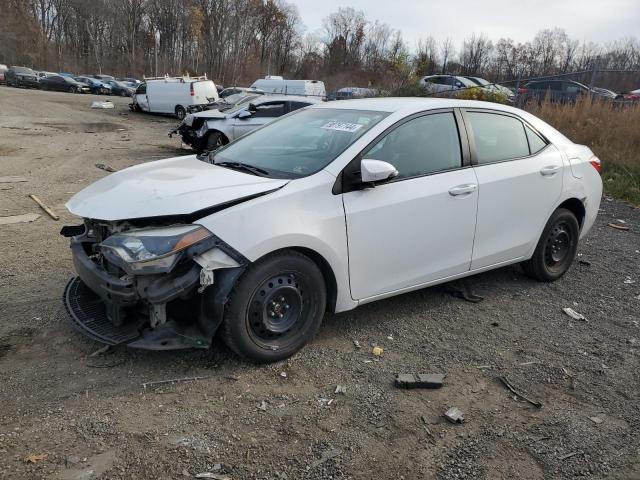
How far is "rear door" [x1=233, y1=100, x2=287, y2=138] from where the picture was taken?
509 inches

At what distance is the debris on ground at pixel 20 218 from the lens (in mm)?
6547

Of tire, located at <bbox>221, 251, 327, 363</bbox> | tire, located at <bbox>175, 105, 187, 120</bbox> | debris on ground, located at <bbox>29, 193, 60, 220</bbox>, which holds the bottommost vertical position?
Result: debris on ground, located at <bbox>29, 193, 60, 220</bbox>

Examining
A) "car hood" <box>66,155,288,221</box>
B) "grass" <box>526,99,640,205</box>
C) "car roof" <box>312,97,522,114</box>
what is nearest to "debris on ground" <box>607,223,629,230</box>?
"grass" <box>526,99,640,205</box>

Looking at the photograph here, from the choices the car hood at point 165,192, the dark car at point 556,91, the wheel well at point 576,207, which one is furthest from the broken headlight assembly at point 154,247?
the dark car at point 556,91

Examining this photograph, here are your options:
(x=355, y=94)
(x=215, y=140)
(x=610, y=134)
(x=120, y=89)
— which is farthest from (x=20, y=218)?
(x=120, y=89)

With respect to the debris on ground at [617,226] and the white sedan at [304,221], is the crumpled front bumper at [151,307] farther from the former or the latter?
the debris on ground at [617,226]

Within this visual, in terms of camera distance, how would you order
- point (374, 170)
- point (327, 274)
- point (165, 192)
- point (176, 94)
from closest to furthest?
1. point (165, 192)
2. point (374, 170)
3. point (327, 274)
4. point (176, 94)

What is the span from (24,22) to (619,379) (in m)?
83.7

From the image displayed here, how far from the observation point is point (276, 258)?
322 cm

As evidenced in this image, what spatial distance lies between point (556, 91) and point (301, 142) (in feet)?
42.3

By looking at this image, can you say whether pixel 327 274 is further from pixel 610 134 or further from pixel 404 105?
pixel 610 134

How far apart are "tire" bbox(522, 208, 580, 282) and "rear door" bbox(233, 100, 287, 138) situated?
887cm

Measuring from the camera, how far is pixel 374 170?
136 inches

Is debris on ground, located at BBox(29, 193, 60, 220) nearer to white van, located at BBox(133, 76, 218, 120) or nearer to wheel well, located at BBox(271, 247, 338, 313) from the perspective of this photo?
wheel well, located at BBox(271, 247, 338, 313)
